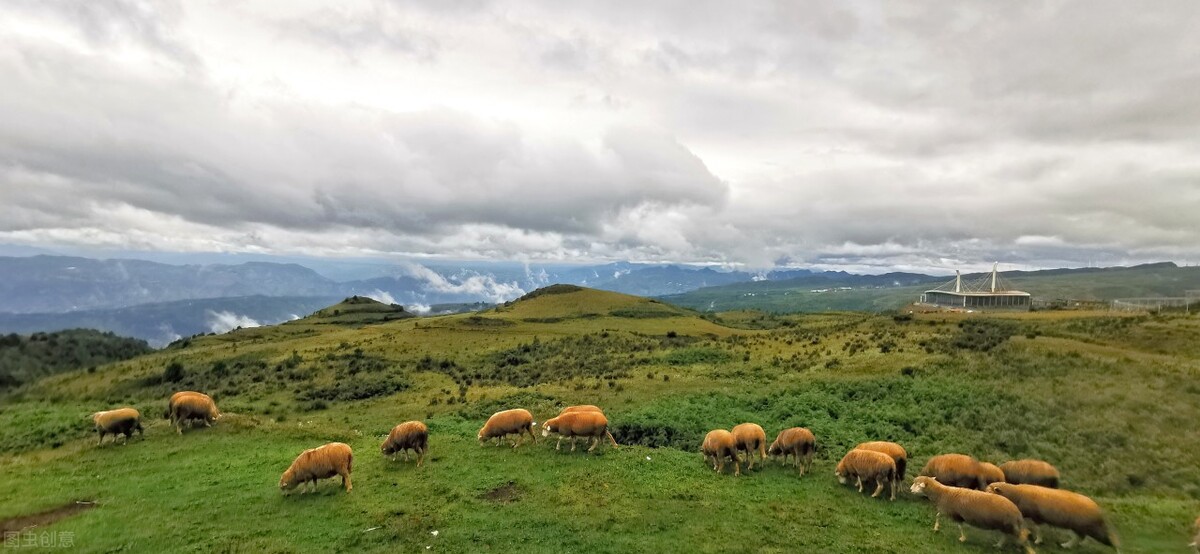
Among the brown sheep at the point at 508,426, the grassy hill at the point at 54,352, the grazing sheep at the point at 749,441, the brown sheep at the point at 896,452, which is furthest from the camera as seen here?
the grassy hill at the point at 54,352

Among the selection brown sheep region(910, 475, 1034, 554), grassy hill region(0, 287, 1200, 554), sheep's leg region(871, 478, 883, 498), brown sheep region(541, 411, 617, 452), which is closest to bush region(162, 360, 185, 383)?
grassy hill region(0, 287, 1200, 554)

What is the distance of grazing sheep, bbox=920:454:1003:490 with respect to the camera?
16.0m

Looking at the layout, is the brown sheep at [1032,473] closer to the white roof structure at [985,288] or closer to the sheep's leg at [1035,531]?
the sheep's leg at [1035,531]

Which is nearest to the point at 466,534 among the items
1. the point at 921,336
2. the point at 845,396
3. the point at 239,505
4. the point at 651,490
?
the point at 651,490

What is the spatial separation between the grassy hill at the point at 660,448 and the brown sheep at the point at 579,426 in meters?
0.97

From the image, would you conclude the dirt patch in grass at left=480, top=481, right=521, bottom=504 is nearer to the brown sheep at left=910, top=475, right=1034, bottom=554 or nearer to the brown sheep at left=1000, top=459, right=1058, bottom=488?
the brown sheep at left=910, top=475, right=1034, bottom=554

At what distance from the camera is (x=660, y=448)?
2203 centimetres

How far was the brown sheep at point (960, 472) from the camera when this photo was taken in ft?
52.4

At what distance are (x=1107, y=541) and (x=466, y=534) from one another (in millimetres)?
15795

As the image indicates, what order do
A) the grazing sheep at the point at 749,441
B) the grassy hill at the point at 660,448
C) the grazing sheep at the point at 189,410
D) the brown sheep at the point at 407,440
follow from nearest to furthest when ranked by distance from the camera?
the grassy hill at the point at 660,448 → the grazing sheep at the point at 749,441 → the brown sheep at the point at 407,440 → the grazing sheep at the point at 189,410

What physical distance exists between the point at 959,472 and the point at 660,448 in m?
10.4

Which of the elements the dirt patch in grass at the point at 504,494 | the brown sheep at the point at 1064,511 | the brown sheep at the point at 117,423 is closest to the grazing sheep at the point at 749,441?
the brown sheep at the point at 1064,511

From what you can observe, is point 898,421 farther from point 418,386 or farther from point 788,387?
point 418,386

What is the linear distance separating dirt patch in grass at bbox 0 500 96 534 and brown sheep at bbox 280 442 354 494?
5.64 m
